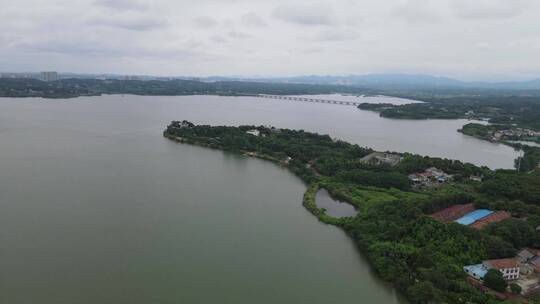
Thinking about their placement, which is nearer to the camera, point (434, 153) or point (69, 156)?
point (69, 156)

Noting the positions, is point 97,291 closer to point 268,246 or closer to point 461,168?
point 268,246

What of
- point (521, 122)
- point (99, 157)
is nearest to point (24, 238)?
point (99, 157)

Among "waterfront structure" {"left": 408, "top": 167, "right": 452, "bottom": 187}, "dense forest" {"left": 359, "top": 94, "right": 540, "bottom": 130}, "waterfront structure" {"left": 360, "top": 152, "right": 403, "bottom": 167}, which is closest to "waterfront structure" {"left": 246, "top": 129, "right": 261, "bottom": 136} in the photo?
"waterfront structure" {"left": 360, "top": 152, "right": 403, "bottom": 167}

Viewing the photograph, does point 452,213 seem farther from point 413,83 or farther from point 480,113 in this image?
point 413,83

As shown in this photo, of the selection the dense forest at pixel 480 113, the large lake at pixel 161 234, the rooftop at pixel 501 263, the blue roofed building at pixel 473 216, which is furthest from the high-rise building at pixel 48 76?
the rooftop at pixel 501 263

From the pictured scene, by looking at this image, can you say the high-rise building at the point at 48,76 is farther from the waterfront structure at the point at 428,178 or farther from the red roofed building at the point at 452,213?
the red roofed building at the point at 452,213

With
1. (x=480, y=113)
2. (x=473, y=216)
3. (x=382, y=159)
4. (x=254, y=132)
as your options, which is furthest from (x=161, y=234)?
(x=480, y=113)

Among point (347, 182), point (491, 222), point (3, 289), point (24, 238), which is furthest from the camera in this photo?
point (347, 182)
